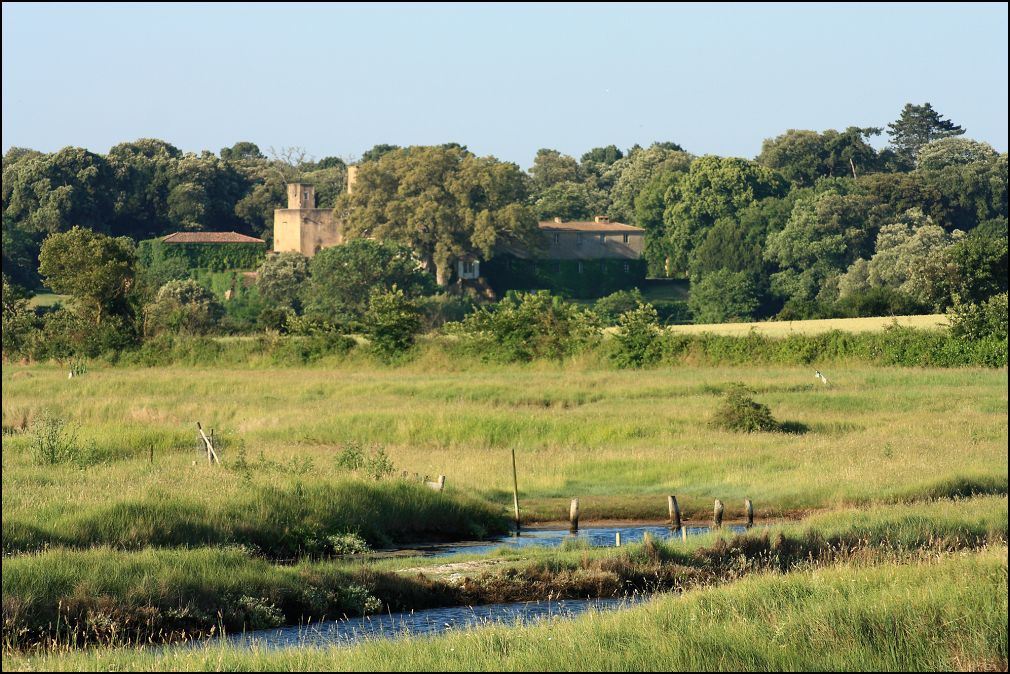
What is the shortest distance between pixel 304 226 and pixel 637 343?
7014 cm

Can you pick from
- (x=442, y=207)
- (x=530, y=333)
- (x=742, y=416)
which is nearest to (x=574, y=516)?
(x=742, y=416)

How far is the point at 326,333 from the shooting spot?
69.6 meters

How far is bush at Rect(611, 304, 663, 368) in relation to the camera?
61.8 meters

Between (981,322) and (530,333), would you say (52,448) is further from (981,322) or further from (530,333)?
(981,322)

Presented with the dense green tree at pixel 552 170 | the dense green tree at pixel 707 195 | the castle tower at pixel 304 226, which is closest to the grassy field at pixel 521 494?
the castle tower at pixel 304 226

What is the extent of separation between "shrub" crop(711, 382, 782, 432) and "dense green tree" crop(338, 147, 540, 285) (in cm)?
7321

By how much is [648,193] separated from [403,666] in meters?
123

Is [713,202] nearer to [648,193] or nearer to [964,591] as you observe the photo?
[648,193]

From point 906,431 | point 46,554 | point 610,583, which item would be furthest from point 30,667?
point 906,431

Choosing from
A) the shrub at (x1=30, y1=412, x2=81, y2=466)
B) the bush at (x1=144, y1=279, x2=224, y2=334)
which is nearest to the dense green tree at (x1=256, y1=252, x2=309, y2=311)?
the bush at (x1=144, y1=279, x2=224, y2=334)

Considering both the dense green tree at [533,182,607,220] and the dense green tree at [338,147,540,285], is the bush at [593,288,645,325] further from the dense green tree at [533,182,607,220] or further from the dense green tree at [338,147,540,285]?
the dense green tree at [533,182,607,220]

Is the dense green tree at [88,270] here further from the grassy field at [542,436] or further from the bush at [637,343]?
the bush at [637,343]

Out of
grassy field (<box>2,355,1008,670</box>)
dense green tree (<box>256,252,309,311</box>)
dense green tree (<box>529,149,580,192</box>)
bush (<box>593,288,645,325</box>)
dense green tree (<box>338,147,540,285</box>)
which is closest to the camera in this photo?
grassy field (<box>2,355,1008,670</box>)

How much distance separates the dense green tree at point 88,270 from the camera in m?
70.9
